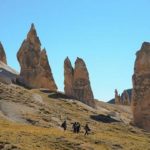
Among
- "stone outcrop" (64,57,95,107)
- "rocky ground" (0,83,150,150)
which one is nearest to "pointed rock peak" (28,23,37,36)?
"stone outcrop" (64,57,95,107)

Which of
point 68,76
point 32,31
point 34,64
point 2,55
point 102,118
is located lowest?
point 102,118

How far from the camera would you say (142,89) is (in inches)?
4257

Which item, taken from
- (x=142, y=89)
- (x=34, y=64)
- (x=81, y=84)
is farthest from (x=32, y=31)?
(x=142, y=89)

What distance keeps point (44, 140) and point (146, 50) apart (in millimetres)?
56907

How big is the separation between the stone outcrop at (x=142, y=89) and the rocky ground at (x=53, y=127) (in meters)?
6.17

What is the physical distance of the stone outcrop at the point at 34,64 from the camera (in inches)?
5433

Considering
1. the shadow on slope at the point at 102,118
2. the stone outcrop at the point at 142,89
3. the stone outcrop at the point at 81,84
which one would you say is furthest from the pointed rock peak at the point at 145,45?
the stone outcrop at the point at 81,84

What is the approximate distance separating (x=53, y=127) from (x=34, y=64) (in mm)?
63596

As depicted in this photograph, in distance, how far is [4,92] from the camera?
309ft

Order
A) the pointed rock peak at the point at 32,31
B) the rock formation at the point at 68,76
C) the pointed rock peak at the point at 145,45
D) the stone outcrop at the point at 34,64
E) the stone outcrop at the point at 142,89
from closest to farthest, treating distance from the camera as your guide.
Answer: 1. the stone outcrop at the point at 142,89
2. the pointed rock peak at the point at 145,45
3. the stone outcrop at the point at 34,64
4. the rock formation at the point at 68,76
5. the pointed rock peak at the point at 32,31

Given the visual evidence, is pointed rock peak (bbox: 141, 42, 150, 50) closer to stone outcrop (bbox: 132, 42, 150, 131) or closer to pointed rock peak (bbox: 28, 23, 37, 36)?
stone outcrop (bbox: 132, 42, 150, 131)

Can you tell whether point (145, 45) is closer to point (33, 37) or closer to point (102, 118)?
point (102, 118)

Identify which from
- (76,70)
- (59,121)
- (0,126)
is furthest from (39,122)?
(76,70)

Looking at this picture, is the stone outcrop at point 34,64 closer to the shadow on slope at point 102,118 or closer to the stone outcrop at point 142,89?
the stone outcrop at point 142,89
